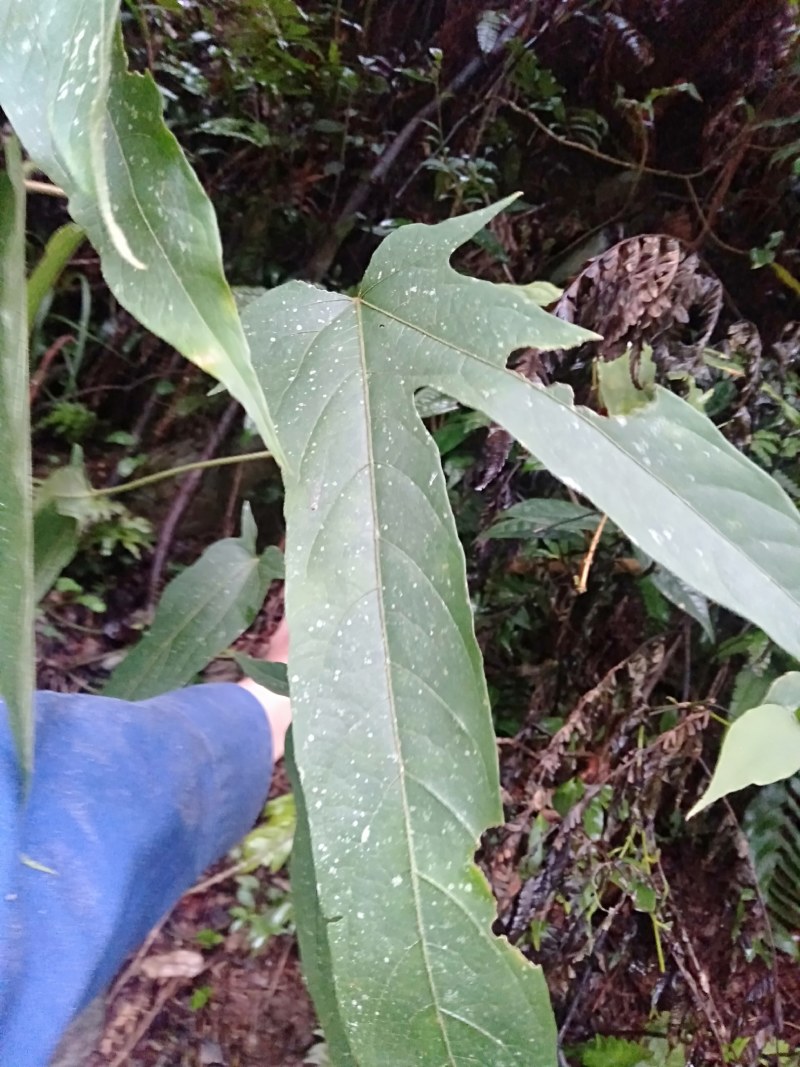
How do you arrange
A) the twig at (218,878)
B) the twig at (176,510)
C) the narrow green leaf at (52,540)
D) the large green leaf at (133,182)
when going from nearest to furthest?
the large green leaf at (133,182) → the narrow green leaf at (52,540) → the twig at (218,878) → the twig at (176,510)

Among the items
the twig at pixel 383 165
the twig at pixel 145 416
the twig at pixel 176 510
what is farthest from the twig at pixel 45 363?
the twig at pixel 383 165

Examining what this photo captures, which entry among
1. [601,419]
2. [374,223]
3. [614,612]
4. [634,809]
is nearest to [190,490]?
[374,223]

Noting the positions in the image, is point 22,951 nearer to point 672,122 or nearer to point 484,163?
point 484,163

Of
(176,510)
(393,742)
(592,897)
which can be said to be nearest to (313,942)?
(393,742)

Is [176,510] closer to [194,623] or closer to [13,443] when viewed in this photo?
[194,623]

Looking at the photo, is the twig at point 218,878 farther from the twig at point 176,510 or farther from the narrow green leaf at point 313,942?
the narrow green leaf at point 313,942
